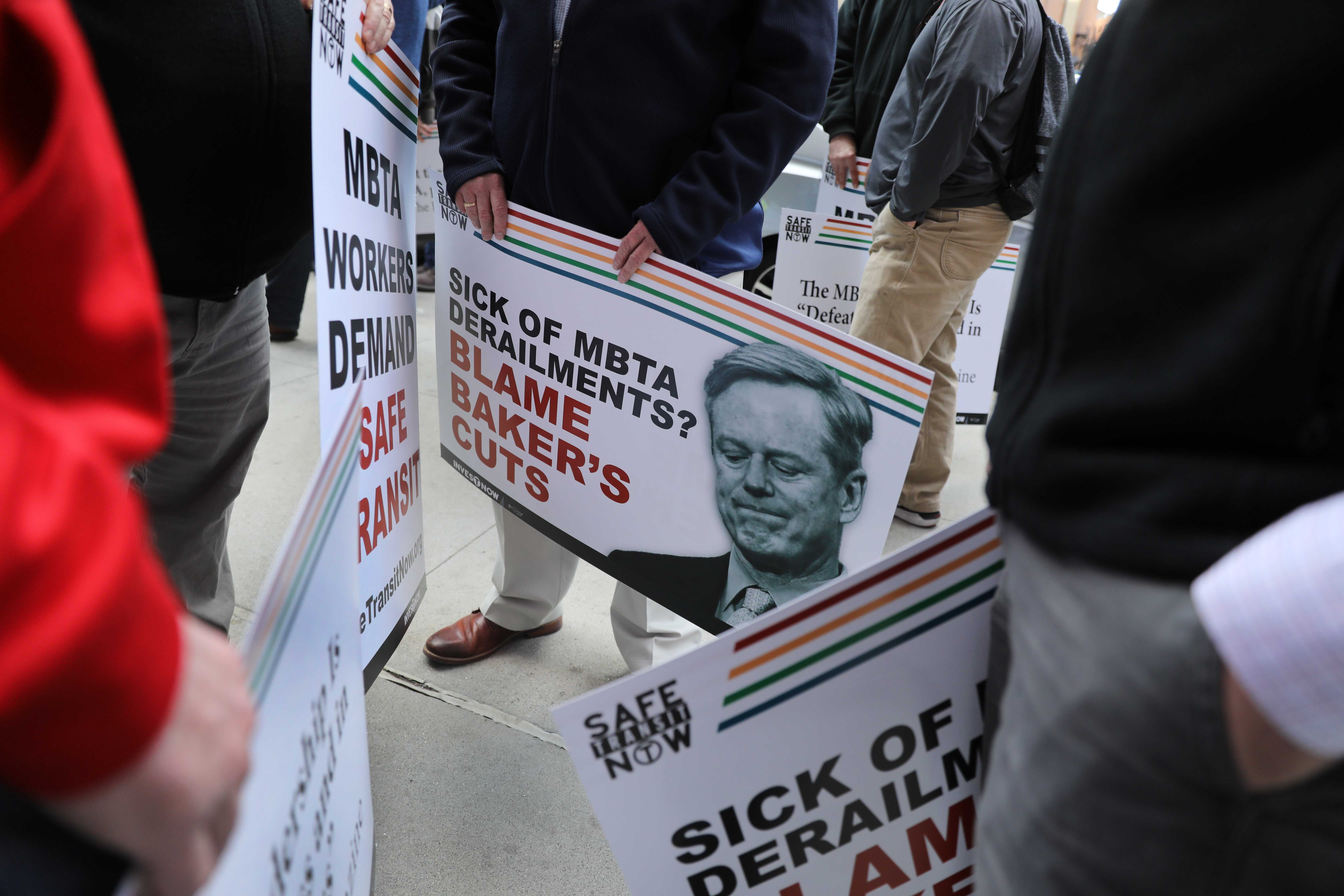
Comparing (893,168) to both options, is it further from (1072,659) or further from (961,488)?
(1072,659)

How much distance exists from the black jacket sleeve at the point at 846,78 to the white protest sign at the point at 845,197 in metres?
0.16

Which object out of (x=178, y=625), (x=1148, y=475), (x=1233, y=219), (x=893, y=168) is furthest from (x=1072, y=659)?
(x=893, y=168)

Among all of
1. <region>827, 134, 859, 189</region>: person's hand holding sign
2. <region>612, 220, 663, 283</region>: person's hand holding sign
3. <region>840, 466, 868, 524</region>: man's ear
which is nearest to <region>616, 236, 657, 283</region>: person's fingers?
<region>612, 220, 663, 283</region>: person's hand holding sign

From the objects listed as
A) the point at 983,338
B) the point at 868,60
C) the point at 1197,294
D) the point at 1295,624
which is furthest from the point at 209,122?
the point at 983,338

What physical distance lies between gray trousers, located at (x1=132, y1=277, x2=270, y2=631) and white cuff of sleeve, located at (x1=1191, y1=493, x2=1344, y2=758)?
1.43m

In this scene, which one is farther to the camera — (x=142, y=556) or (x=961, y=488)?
(x=961, y=488)

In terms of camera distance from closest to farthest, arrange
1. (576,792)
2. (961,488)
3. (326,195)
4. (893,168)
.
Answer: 1. (326,195)
2. (576,792)
3. (893,168)
4. (961,488)

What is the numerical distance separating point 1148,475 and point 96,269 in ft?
2.07

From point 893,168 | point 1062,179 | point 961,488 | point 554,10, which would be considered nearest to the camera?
point 1062,179

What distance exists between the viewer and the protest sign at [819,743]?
3.08ft

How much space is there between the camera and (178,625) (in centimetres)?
48

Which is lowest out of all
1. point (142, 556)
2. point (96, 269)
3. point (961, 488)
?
point (961, 488)

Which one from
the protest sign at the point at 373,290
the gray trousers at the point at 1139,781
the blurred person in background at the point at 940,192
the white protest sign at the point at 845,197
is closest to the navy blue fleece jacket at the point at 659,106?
the protest sign at the point at 373,290

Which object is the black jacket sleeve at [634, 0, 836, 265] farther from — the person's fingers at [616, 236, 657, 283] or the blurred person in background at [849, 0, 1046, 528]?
the blurred person in background at [849, 0, 1046, 528]
